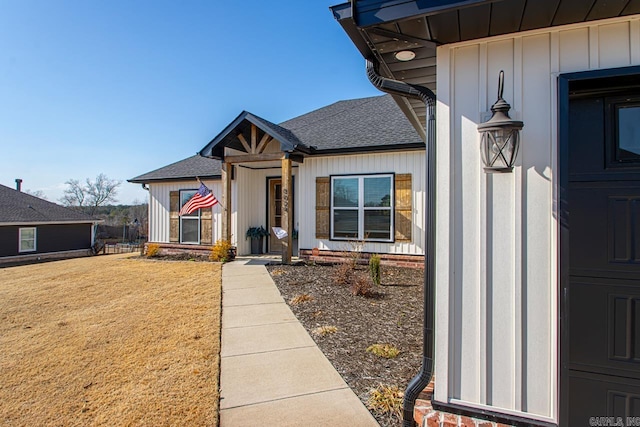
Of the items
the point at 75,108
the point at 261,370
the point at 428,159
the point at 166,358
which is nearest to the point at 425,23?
the point at 428,159

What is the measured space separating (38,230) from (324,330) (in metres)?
21.1

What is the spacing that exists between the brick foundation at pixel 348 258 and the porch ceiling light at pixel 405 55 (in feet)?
18.1

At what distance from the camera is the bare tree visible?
132 ft

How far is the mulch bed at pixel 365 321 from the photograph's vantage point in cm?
317

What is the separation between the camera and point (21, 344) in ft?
13.9

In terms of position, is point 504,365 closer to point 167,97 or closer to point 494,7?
point 494,7

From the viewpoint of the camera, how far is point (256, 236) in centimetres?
1098

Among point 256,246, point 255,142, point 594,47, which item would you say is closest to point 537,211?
point 594,47

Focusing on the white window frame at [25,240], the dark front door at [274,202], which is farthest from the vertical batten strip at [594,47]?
the white window frame at [25,240]

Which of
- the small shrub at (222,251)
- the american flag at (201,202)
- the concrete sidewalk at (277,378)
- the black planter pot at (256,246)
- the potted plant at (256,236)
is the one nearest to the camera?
the concrete sidewalk at (277,378)

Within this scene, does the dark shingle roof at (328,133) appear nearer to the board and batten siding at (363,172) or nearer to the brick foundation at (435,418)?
the board and batten siding at (363,172)

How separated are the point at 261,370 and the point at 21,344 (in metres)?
3.42

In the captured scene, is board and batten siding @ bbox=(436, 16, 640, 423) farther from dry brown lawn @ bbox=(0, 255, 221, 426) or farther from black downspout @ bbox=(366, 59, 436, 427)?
dry brown lawn @ bbox=(0, 255, 221, 426)

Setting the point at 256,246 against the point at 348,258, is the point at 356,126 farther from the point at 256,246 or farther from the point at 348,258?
the point at 256,246
